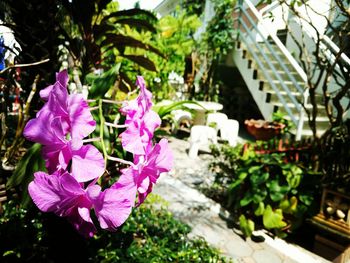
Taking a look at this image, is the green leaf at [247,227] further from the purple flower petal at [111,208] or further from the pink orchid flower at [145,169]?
the purple flower petal at [111,208]

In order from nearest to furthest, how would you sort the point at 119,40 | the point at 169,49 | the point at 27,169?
the point at 27,169 < the point at 119,40 < the point at 169,49

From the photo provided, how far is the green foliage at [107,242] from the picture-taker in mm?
1277

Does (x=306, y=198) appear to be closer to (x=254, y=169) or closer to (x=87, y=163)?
(x=254, y=169)

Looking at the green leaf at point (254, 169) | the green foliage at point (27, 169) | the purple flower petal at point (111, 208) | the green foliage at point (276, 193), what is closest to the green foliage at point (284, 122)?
the green foliage at point (276, 193)

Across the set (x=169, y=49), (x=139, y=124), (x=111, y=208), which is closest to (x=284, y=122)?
(x=169, y=49)

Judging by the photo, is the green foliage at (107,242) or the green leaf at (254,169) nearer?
the green foliage at (107,242)

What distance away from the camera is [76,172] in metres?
0.59

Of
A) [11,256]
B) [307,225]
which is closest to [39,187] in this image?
[11,256]

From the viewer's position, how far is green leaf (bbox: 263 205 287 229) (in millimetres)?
2570

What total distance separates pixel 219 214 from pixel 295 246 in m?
0.81

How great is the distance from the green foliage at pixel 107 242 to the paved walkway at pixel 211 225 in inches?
17.3

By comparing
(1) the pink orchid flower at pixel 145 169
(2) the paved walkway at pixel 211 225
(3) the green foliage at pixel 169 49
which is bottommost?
(2) the paved walkway at pixel 211 225

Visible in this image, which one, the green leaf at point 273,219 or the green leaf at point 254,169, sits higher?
the green leaf at point 254,169

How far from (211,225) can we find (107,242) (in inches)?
54.7
